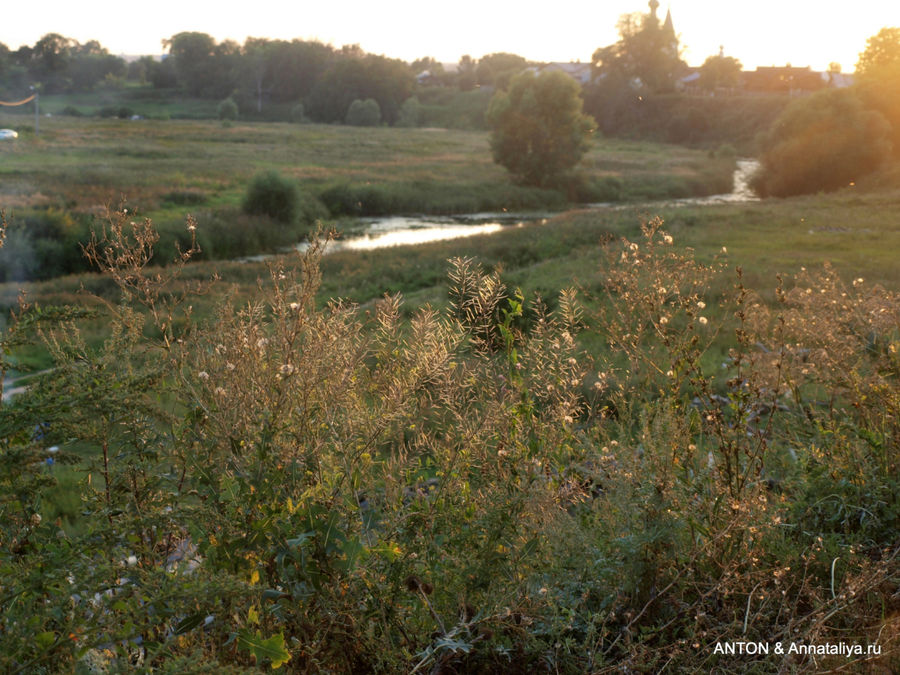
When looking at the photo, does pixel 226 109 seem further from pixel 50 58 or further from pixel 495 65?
pixel 50 58

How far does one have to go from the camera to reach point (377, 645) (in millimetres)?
2348

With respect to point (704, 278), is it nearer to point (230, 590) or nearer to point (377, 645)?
point (377, 645)

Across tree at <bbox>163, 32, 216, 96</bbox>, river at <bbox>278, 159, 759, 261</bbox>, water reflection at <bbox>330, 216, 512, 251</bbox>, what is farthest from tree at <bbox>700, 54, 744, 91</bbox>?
tree at <bbox>163, 32, 216, 96</bbox>

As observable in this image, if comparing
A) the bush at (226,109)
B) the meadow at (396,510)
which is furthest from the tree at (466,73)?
the meadow at (396,510)

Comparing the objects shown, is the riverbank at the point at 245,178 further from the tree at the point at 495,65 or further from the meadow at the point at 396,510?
the tree at the point at 495,65

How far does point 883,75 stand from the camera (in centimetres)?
4762

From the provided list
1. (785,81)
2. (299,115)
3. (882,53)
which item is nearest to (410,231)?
(785,81)

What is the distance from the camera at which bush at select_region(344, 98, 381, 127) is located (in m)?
90.2

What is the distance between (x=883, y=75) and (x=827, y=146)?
41.0 feet

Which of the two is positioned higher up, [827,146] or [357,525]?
[827,146]

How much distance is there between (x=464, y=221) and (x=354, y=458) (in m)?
37.5

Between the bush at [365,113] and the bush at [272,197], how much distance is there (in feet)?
202

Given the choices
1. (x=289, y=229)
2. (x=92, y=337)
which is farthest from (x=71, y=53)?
(x=92, y=337)

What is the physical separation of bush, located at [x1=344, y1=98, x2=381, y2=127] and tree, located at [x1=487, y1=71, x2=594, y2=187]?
42.3 m
